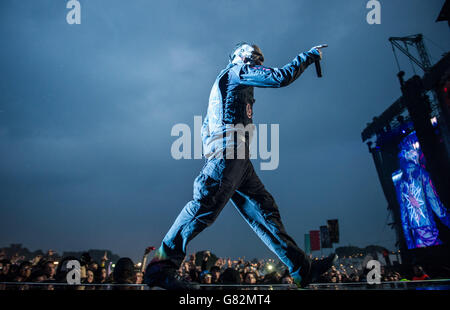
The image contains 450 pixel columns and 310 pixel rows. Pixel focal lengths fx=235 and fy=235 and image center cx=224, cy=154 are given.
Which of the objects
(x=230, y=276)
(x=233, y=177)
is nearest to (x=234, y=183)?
(x=233, y=177)

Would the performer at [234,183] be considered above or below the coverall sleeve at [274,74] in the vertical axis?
below

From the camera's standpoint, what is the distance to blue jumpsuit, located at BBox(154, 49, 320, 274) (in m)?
1.64

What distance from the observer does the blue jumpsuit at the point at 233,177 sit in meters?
1.64

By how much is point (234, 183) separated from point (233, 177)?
0.16 ft

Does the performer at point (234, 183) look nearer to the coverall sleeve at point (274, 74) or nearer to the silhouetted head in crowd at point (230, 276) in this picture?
the coverall sleeve at point (274, 74)

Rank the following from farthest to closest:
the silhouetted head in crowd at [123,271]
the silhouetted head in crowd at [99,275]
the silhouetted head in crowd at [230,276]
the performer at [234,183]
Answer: the silhouetted head in crowd at [99,275] < the silhouetted head in crowd at [230,276] < the silhouetted head in crowd at [123,271] < the performer at [234,183]

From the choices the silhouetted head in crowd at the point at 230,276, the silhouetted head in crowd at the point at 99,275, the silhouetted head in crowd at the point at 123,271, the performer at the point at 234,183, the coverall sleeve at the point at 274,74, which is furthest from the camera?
the silhouetted head in crowd at the point at 99,275

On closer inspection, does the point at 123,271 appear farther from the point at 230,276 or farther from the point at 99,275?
the point at 99,275

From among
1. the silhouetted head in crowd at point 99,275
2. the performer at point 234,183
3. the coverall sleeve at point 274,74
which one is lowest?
the silhouetted head in crowd at point 99,275

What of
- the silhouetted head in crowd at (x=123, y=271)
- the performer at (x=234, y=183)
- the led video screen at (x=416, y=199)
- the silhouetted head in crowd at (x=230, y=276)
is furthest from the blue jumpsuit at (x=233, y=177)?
the led video screen at (x=416, y=199)

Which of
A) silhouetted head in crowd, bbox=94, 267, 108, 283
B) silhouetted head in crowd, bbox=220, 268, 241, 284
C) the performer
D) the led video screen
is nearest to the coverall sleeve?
the performer

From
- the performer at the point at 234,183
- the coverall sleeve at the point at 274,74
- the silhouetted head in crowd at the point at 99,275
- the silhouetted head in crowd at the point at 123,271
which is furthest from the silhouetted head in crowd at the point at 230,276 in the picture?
the silhouetted head in crowd at the point at 99,275

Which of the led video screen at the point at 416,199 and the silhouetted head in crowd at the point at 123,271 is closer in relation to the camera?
the silhouetted head in crowd at the point at 123,271
